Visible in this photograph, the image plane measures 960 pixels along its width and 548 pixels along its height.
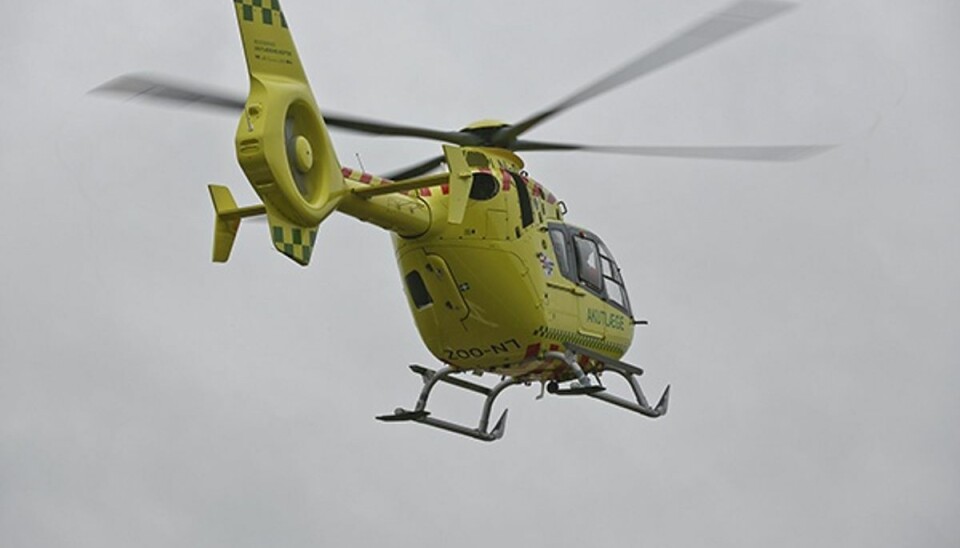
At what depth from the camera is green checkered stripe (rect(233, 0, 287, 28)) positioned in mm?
17766

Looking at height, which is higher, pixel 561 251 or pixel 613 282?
pixel 613 282

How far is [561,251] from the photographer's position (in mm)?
23344

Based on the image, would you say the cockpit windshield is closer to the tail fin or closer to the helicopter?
the helicopter

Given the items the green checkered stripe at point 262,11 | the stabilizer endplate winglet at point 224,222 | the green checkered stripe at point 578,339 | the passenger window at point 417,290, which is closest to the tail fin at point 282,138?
the green checkered stripe at point 262,11

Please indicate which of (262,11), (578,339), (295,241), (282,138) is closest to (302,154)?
(282,138)

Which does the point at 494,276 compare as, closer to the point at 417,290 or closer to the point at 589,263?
the point at 417,290

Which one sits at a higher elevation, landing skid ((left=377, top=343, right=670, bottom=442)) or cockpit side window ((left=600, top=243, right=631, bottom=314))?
cockpit side window ((left=600, top=243, right=631, bottom=314))

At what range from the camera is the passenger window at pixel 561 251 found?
23.2 m

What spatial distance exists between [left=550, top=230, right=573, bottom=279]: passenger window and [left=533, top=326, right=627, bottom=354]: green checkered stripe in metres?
0.87

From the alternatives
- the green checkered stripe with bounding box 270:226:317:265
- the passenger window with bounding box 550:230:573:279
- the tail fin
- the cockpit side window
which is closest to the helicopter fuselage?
the passenger window with bounding box 550:230:573:279

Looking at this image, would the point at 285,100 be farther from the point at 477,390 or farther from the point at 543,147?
the point at 477,390

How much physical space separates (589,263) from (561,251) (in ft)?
3.03

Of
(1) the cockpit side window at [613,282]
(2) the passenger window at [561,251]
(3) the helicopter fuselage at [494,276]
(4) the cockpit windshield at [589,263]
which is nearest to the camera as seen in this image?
(3) the helicopter fuselage at [494,276]

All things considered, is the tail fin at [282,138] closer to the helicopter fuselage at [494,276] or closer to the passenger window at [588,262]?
the helicopter fuselage at [494,276]
